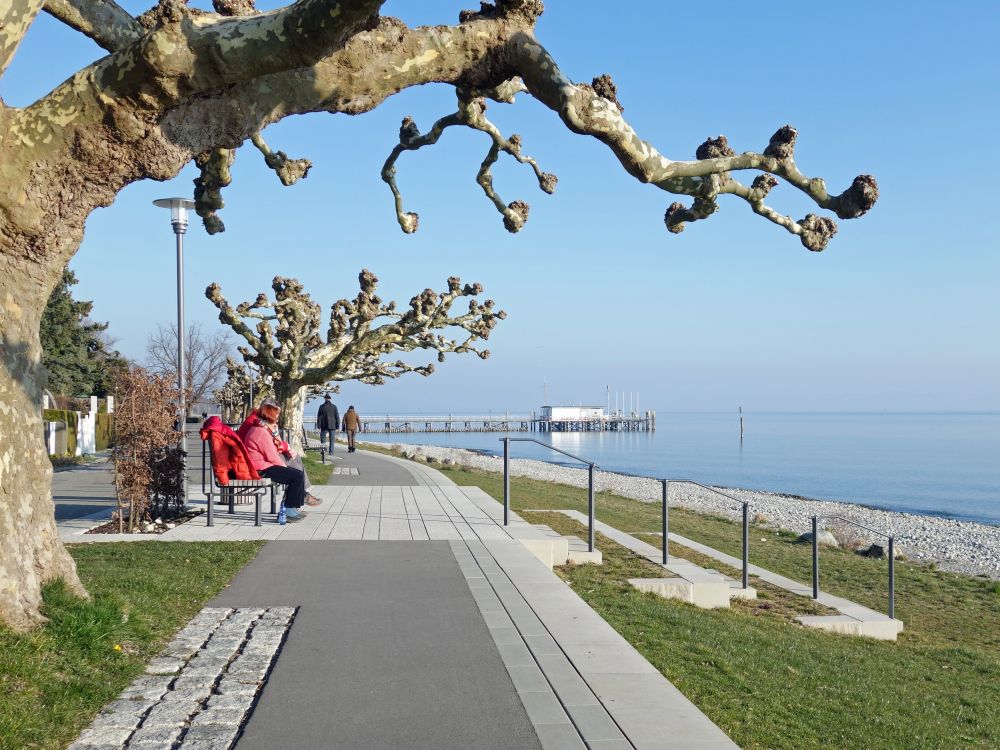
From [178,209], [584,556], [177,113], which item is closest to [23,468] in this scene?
[177,113]

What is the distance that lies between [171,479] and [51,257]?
6.11 m

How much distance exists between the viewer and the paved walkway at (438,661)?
3.88 meters

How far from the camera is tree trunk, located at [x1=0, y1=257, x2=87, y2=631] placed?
504 centimetres

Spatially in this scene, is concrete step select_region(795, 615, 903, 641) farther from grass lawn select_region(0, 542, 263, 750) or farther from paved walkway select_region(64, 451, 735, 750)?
grass lawn select_region(0, 542, 263, 750)

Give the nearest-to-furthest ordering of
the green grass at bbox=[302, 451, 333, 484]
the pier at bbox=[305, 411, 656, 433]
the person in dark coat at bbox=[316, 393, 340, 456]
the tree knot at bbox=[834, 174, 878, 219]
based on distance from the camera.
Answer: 1. the tree knot at bbox=[834, 174, 878, 219]
2. the green grass at bbox=[302, 451, 333, 484]
3. the person in dark coat at bbox=[316, 393, 340, 456]
4. the pier at bbox=[305, 411, 656, 433]

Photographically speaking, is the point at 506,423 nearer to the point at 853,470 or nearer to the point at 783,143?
the point at 853,470

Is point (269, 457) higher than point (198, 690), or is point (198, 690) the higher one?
point (269, 457)

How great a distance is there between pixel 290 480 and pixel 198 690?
20.2 feet

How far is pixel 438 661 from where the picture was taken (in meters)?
4.99

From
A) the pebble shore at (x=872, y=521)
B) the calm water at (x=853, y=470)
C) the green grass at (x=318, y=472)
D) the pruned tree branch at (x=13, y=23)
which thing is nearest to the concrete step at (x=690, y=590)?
the pruned tree branch at (x=13, y=23)

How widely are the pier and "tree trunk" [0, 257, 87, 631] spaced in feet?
397

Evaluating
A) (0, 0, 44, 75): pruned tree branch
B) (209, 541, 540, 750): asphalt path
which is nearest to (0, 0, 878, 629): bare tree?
(0, 0, 44, 75): pruned tree branch

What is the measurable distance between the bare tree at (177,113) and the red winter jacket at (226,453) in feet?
16.1

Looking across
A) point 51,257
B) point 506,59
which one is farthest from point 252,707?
point 506,59
